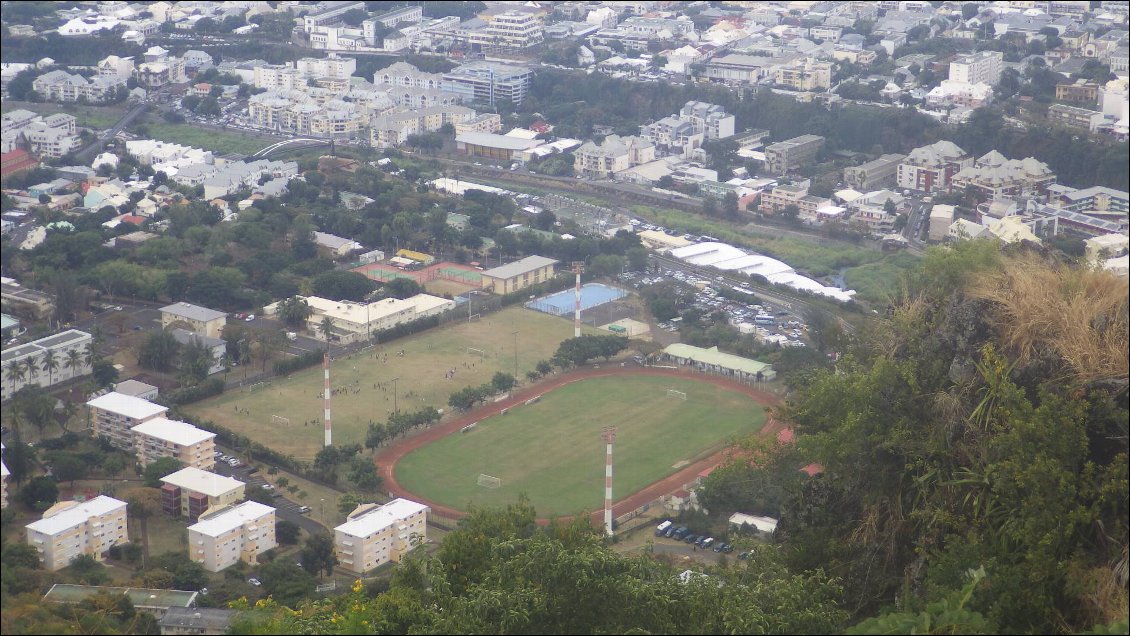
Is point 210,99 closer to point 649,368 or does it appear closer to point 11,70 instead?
point 11,70

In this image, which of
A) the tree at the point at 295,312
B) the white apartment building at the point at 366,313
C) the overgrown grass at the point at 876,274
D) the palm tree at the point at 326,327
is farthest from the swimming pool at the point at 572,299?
the overgrown grass at the point at 876,274

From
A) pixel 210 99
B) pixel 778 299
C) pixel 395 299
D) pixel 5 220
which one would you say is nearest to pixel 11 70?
pixel 210 99

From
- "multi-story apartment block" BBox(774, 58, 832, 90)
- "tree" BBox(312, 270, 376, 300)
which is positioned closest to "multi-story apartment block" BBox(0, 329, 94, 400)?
→ "tree" BBox(312, 270, 376, 300)

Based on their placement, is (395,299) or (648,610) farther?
(395,299)

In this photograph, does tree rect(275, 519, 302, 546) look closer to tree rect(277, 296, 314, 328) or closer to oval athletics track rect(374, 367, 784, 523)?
oval athletics track rect(374, 367, 784, 523)

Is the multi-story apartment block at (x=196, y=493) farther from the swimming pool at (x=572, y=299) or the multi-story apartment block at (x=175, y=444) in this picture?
the swimming pool at (x=572, y=299)

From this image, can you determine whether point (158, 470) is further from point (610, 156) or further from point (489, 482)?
point (610, 156)
